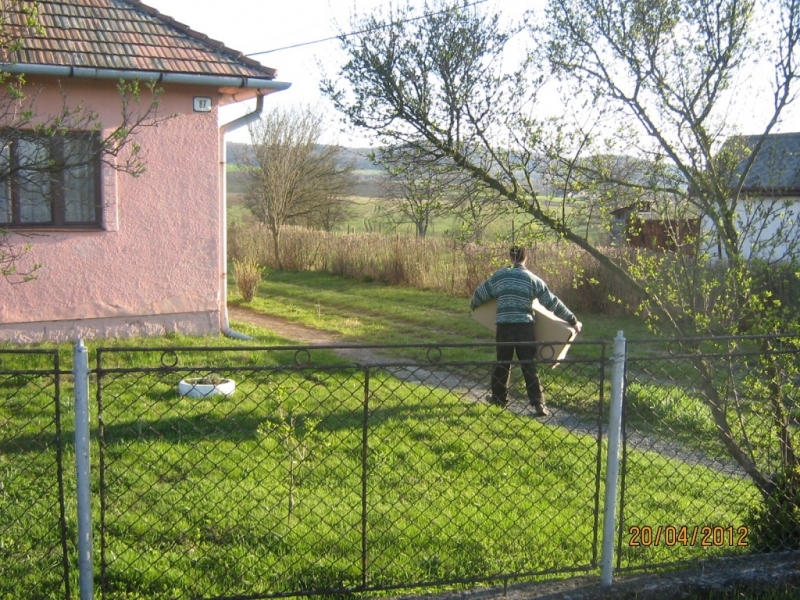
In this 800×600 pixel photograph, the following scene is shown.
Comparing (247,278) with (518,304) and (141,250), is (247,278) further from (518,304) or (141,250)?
(518,304)

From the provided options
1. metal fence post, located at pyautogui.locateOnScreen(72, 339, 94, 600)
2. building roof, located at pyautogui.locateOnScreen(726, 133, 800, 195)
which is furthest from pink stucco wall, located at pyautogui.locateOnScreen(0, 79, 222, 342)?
building roof, located at pyautogui.locateOnScreen(726, 133, 800, 195)

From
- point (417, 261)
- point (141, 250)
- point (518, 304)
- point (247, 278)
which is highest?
point (141, 250)

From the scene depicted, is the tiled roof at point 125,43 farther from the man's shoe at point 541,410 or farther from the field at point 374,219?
the man's shoe at point 541,410

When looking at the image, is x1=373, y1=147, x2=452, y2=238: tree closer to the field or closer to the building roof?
the field

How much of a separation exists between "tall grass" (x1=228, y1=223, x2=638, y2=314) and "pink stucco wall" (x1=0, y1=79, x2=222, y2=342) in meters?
3.55

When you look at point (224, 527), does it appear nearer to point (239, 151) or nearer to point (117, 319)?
point (117, 319)

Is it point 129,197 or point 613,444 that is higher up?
point 129,197

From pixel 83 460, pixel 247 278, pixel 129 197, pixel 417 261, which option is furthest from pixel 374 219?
pixel 83 460

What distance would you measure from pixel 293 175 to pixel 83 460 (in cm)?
2461

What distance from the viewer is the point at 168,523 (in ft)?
14.9

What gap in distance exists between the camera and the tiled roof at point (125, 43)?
8.65 meters

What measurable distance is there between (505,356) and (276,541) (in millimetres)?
4191

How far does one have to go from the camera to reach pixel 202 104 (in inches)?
375

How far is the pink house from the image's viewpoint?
880 centimetres
